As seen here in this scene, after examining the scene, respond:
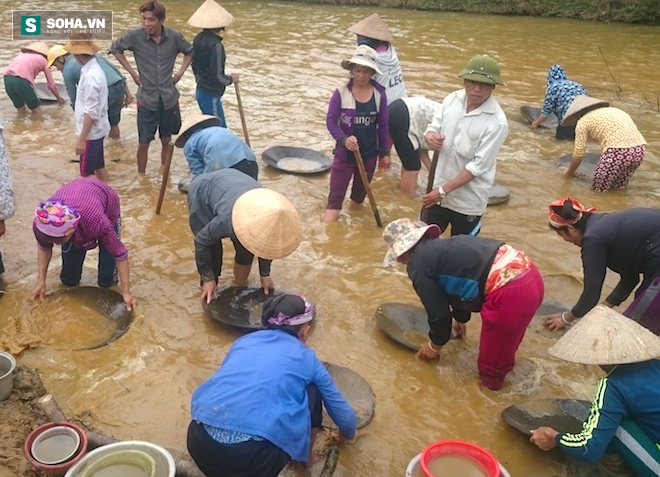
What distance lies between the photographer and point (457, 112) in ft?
14.0

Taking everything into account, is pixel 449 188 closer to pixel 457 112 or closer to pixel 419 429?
pixel 457 112

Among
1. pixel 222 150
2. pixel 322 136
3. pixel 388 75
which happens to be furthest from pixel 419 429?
Result: pixel 322 136

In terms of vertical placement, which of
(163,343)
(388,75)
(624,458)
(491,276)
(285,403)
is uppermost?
(388,75)

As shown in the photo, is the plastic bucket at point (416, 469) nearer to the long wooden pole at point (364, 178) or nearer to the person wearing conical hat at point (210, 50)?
the long wooden pole at point (364, 178)

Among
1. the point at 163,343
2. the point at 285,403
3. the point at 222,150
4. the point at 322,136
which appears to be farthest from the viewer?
the point at 322,136

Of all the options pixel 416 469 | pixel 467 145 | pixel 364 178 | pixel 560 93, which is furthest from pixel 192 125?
pixel 560 93

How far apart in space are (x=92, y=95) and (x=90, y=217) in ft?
7.59

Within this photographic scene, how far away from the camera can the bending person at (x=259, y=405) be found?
2.48 metres

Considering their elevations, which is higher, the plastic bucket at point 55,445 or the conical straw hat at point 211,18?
the conical straw hat at point 211,18

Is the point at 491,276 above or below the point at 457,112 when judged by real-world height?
below

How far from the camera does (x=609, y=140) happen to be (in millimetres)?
6465

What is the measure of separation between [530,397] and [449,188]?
62.9 inches

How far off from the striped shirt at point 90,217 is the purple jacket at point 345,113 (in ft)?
6.98

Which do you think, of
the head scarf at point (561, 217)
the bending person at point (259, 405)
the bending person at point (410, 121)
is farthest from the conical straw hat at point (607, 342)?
the bending person at point (410, 121)
